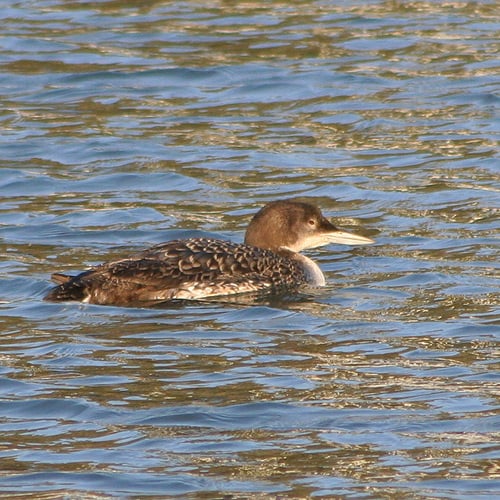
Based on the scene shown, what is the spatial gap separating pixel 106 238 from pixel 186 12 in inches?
305

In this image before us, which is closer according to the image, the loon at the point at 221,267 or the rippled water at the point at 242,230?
the rippled water at the point at 242,230

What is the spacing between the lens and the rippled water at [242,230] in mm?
7344

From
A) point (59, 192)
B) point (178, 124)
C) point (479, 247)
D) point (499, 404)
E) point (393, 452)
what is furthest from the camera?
point (178, 124)

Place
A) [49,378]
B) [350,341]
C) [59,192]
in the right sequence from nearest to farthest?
1. [49,378]
2. [350,341]
3. [59,192]

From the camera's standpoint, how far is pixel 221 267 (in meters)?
10.8

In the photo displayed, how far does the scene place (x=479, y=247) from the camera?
1143cm

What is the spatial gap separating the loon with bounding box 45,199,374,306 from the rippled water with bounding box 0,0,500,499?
170mm

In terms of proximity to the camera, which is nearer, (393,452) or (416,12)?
(393,452)

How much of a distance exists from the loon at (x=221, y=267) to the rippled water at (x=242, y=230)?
17cm

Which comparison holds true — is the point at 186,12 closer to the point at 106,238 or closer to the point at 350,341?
the point at 106,238

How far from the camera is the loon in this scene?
1034 centimetres

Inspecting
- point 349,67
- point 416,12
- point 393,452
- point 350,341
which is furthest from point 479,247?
point 416,12

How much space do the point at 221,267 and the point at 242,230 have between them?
1.54m

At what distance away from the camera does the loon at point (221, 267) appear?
10.3m
